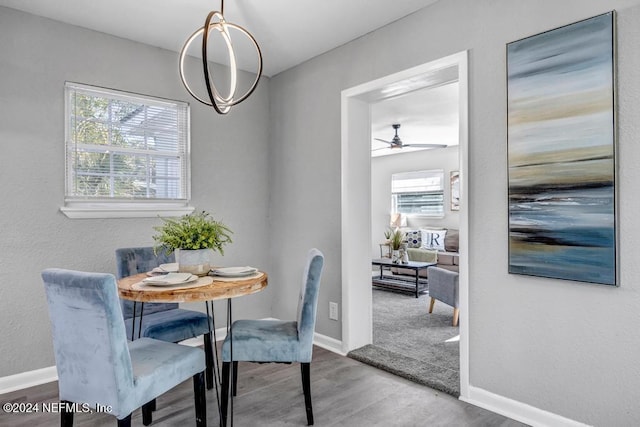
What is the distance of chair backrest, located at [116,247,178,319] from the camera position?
2.63 m

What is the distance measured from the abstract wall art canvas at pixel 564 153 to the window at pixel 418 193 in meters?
5.85

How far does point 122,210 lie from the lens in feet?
10.2

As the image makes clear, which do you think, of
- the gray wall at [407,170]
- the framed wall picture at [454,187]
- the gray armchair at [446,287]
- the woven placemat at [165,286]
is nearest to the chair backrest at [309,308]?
the woven placemat at [165,286]

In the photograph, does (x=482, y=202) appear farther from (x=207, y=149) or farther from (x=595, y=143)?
(x=207, y=149)

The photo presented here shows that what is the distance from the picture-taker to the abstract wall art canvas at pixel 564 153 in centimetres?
190

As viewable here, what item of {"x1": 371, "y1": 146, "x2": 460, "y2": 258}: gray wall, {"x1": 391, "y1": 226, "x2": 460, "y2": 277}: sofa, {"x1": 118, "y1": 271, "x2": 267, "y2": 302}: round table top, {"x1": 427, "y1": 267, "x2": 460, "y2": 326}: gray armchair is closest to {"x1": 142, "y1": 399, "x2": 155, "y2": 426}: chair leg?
{"x1": 118, "y1": 271, "x2": 267, "y2": 302}: round table top

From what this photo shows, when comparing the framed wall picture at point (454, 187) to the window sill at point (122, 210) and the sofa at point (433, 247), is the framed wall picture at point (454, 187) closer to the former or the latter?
the sofa at point (433, 247)

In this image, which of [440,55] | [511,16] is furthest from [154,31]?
[511,16]

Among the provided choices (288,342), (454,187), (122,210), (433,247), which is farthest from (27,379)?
(454,187)

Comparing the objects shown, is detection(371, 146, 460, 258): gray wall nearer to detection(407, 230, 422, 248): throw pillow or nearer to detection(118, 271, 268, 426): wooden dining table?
detection(407, 230, 422, 248): throw pillow

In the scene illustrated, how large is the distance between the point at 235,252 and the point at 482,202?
2.33 metres

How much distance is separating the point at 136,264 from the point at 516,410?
2548 mm

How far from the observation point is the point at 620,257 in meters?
1.88

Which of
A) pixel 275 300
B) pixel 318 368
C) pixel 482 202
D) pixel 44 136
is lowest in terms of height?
pixel 318 368
